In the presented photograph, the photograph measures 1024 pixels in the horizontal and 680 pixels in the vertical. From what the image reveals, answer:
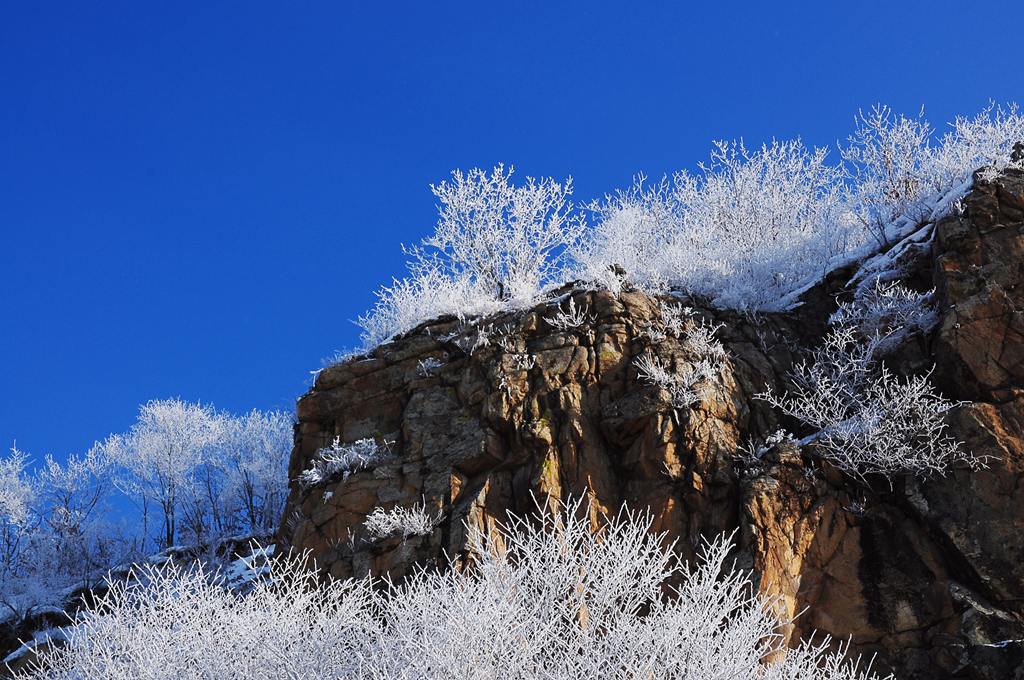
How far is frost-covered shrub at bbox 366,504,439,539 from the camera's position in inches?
590

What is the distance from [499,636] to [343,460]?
8.40 m

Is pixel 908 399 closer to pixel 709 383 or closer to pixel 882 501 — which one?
pixel 882 501

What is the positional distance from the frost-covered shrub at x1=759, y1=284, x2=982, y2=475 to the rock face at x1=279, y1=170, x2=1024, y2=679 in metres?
0.32

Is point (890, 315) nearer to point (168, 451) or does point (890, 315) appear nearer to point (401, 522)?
point (401, 522)

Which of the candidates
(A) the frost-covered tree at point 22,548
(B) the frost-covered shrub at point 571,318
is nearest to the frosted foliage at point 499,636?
(B) the frost-covered shrub at point 571,318

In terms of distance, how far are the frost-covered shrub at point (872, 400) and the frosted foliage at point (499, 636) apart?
10.7 ft

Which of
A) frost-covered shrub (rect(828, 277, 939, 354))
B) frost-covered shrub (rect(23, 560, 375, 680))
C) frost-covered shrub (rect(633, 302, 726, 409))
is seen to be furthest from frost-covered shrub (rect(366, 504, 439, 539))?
frost-covered shrub (rect(828, 277, 939, 354))

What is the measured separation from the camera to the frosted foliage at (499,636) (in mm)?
9375

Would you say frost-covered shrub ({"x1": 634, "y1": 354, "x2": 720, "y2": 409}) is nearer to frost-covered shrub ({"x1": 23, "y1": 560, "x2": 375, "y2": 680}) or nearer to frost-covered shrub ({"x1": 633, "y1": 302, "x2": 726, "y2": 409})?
frost-covered shrub ({"x1": 633, "y1": 302, "x2": 726, "y2": 409})

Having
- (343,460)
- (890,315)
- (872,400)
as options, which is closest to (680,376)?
(872,400)

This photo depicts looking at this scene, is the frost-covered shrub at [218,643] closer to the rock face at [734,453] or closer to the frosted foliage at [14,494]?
the rock face at [734,453]

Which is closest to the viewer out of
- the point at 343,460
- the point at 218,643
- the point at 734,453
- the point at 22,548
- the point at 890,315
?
the point at 218,643

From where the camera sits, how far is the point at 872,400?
50.0 feet

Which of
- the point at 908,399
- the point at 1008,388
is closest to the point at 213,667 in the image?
the point at 908,399
